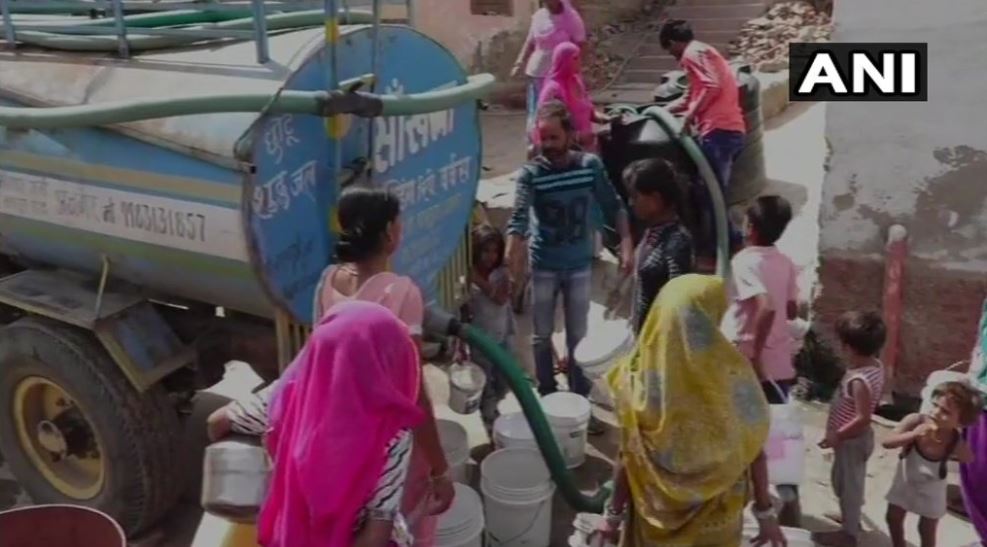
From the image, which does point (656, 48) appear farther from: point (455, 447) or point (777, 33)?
point (455, 447)

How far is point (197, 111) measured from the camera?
306 centimetres

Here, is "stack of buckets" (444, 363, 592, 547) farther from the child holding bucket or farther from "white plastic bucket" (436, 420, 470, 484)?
the child holding bucket

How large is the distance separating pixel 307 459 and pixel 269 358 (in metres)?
1.71

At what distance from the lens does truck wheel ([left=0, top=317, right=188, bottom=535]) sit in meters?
3.66

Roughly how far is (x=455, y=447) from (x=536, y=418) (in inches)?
15.7

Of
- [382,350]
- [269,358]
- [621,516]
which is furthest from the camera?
[269,358]

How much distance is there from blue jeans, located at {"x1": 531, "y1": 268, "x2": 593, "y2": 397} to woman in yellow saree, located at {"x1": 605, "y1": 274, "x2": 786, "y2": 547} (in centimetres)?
181

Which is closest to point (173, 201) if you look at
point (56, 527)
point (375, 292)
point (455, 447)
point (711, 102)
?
point (375, 292)

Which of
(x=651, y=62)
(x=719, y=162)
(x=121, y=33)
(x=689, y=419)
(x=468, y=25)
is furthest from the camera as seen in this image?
(x=651, y=62)

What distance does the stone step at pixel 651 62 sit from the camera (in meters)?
11.6

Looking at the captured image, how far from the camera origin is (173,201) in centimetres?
334

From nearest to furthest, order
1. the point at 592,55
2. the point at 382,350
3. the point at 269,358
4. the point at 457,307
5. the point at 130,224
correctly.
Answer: the point at 382,350, the point at 130,224, the point at 269,358, the point at 457,307, the point at 592,55

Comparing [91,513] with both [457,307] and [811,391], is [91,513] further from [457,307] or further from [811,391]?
[811,391]

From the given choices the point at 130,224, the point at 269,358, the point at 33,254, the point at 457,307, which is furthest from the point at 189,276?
the point at 457,307
